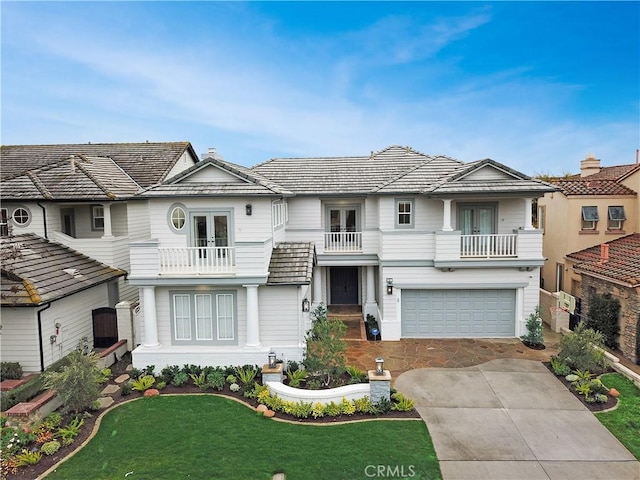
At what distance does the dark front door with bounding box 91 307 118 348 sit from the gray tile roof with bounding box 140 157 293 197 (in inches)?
199

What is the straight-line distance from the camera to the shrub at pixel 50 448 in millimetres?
8529

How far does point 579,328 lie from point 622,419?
318 centimetres

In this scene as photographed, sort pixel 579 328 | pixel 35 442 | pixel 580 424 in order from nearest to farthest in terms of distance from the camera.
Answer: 1. pixel 35 442
2. pixel 580 424
3. pixel 579 328

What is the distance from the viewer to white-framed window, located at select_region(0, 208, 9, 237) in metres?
15.5

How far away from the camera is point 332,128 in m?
25.6

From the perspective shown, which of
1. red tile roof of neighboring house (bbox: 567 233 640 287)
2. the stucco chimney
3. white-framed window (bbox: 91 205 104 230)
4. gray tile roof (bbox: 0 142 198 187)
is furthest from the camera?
the stucco chimney

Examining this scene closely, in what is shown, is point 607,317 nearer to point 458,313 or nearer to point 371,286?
point 458,313

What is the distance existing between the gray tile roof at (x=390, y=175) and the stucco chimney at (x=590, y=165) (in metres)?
11.7

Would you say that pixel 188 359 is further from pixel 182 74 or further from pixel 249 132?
pixel 249 132

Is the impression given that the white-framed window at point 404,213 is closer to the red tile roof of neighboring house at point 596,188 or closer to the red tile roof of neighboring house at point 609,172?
the red tile roof of neighboring house at point 596,188

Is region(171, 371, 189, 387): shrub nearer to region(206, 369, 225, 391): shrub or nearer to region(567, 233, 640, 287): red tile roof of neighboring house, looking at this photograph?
region(206, 369, 225, 391): shrub

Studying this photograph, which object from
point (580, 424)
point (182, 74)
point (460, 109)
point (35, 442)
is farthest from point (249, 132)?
point (580, 424)

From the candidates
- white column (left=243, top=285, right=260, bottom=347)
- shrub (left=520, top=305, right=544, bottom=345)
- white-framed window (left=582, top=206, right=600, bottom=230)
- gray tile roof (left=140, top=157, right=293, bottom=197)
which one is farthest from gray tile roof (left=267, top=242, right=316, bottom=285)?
white-framed window (left=582, top=206, right=600, bottom=230)

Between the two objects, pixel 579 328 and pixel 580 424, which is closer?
pixel 580 424
